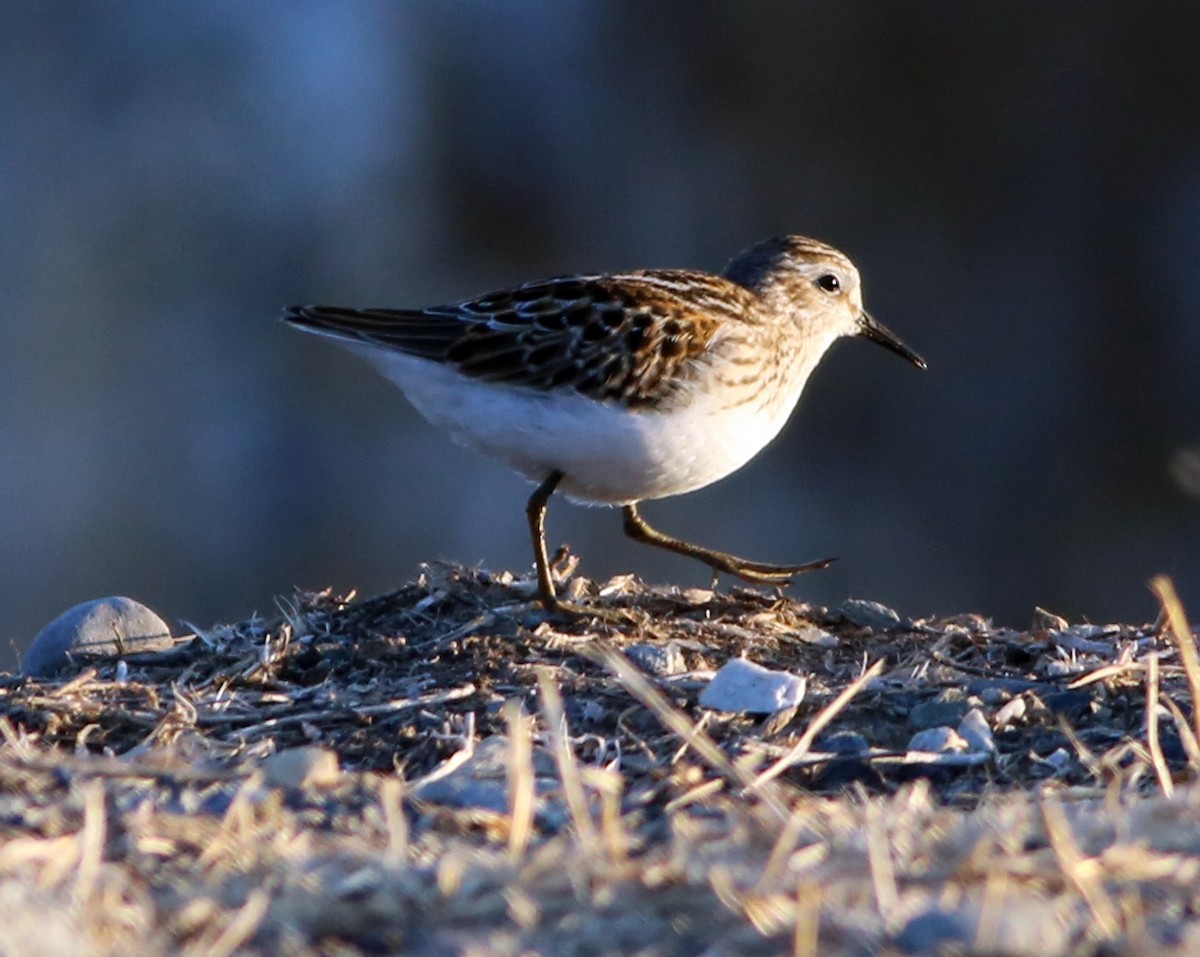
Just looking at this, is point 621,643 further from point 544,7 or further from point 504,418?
point 544,7

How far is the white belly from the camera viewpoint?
5.69 metres

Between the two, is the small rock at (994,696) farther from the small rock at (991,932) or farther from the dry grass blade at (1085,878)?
the small rock at (991,932)

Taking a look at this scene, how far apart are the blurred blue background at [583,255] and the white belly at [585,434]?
475cm

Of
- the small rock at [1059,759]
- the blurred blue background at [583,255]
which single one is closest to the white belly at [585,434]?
the small rock at [1059,759]

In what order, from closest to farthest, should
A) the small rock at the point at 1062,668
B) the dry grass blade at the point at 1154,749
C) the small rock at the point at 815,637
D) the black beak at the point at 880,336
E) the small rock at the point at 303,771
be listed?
the small rock at the point at 303,771 → the dry grass blade at the point at 1154,749 → the small rock at the point at 1062,668 → the small rock at the point at 815,637 → the black beak at the point at 880,336

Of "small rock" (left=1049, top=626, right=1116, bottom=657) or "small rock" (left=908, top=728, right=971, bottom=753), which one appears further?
"small rock" (left=1049, top=626, right=1116, bottom=657)

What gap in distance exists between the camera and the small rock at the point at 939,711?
421cm

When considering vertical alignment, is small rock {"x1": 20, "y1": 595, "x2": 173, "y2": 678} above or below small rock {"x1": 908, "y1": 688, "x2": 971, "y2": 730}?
below

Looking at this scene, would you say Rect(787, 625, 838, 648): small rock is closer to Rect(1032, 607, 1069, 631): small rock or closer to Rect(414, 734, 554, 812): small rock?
Rect(1032, 607, 1069, 631): small rock

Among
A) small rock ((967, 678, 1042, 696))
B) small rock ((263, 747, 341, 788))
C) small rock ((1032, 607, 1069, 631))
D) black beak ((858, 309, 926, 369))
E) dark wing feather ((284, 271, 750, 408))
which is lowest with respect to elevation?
small rock ((263, 747, 341, 788))

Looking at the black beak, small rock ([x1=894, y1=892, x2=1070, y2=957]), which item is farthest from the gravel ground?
the black beak

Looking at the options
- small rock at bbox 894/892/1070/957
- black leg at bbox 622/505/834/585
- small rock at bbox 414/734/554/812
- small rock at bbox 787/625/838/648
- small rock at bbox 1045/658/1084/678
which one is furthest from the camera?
black leg at bbox 622/505/834/585

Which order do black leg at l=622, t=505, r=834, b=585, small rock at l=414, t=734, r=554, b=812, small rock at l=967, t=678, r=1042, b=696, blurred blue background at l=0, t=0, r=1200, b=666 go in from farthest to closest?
blurred blue background at l=0, t=0, r=1200, b=666 → black leg at l=622, t=505, r=834, b=585 → small rock at l=967, t=678, r=1042, b=696 → small rock at l=414, t=734, r=554, b=812

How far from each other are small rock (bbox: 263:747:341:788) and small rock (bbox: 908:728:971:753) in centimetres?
135
